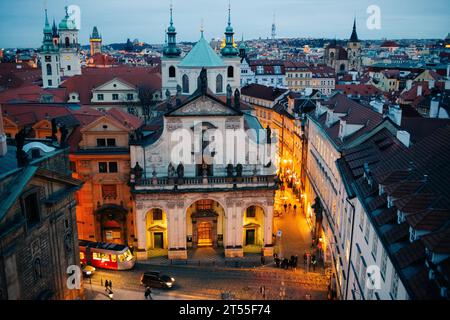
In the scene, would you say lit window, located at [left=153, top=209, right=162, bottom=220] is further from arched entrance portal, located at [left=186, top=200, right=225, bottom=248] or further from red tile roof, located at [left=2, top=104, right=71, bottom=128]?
red tile roof, located at [left=2, top=104, right=71, bottom=128]

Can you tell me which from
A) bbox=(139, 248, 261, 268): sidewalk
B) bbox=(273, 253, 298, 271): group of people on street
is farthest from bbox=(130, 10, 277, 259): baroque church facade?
bbox=(273, 253, 298, 271): group of people on street

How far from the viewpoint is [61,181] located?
30734mm

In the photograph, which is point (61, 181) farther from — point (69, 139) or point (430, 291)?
point (430, 291)

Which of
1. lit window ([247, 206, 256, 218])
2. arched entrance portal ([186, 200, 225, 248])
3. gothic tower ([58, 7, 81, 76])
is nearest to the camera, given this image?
arched entrance portal ([186, 200, 225, 248])

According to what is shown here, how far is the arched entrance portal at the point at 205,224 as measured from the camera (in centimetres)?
4734

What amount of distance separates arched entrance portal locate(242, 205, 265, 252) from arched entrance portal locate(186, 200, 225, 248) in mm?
2494

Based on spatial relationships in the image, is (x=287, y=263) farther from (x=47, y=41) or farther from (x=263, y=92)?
(x=47, y=41)

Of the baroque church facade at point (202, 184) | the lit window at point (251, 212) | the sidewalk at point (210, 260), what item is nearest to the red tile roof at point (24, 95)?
the baroque church facade at point (202, 184)

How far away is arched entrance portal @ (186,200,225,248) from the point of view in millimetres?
47344

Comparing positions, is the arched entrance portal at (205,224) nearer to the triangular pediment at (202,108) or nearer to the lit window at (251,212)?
the lit window at (251,212)

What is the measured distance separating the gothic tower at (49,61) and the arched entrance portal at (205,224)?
70.7 meters
